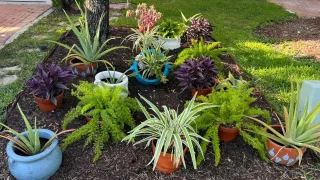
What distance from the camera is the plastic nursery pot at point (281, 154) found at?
2.18 metres

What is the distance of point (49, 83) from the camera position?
8.32ft

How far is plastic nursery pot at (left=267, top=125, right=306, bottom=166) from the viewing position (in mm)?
2180

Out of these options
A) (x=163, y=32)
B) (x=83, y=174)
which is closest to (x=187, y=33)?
(x=163, y=32)

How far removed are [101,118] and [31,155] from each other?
576 mm

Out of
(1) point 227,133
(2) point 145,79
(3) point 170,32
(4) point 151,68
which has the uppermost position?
(3) point 170,32

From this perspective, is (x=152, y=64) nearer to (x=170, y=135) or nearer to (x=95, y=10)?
(x=170, y=135)

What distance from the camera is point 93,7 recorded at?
3.91 metres

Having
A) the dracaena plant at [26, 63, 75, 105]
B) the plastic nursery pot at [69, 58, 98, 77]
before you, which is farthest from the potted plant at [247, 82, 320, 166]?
the plastic nursery pot at [69, 58, 98, 77]

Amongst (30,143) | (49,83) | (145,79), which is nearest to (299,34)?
(145,79)

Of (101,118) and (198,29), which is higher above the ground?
(198,29)

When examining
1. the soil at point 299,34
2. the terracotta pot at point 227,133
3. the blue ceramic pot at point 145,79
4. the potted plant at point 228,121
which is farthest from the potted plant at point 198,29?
the terracotta pot at point 227,133

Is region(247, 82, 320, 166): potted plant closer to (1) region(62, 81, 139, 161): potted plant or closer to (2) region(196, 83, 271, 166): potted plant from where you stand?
(2) region(196, 83, 271, 166): potted plant

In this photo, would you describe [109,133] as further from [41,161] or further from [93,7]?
[93,7]

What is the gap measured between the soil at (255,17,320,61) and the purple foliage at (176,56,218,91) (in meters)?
2.33
